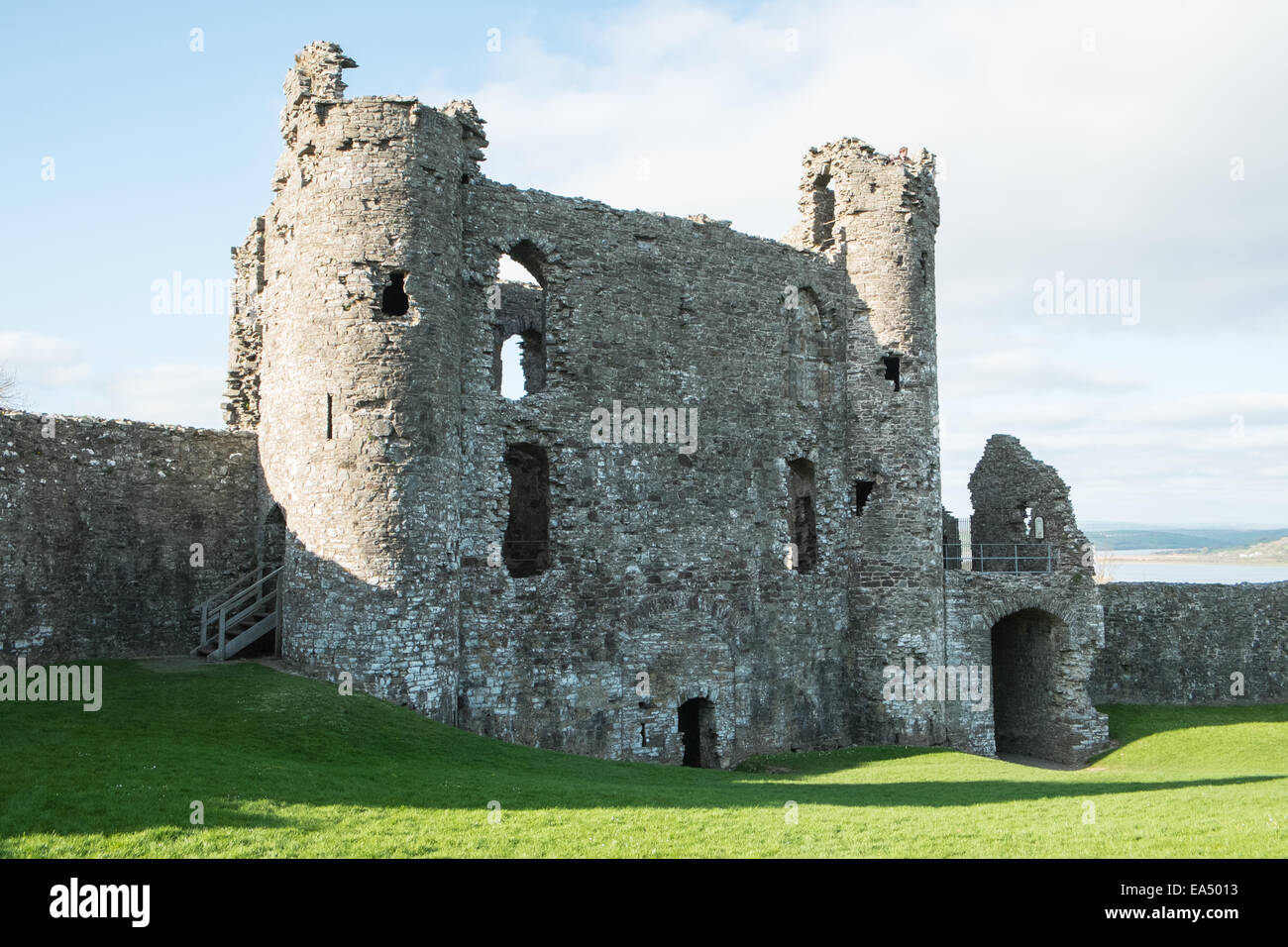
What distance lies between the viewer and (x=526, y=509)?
2381 cm

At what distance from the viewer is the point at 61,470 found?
17734 mm

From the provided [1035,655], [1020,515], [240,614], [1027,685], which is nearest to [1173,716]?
[1027,685]

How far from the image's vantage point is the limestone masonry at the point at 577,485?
17922 millimetres

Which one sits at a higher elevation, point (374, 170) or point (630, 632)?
point (374, 170)

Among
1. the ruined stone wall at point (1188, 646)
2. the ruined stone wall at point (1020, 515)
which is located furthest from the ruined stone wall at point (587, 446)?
the ruined stone wall at point (1188, 646)

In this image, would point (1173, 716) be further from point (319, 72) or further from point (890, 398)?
point (319, 72)

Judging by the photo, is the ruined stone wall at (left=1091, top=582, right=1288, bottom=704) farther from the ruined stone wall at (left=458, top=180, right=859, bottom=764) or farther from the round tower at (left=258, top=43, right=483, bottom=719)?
the round tower at (left=258, top=43, right=483, bottom=719)

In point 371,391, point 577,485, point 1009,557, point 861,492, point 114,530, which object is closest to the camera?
point 371,391

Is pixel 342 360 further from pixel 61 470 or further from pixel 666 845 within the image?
pixel 666 845

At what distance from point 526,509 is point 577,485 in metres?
3.11

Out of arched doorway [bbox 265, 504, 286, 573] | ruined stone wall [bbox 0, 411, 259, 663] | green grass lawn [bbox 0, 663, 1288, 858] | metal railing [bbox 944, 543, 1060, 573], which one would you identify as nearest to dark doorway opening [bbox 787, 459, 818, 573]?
metal railing [bbox 944, 543, 1060, 573]
